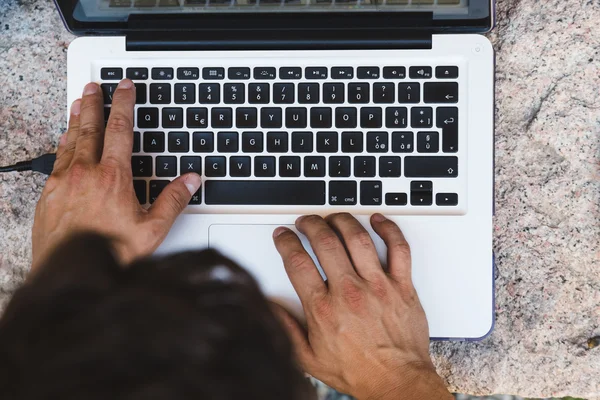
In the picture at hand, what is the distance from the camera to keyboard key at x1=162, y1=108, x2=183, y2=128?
0.53m

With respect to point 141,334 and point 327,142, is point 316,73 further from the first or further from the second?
point 141,334

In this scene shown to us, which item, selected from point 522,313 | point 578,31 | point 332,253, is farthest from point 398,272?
point 578,31

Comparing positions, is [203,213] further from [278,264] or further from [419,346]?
[419,346]

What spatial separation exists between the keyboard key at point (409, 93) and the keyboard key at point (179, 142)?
0.72 feet

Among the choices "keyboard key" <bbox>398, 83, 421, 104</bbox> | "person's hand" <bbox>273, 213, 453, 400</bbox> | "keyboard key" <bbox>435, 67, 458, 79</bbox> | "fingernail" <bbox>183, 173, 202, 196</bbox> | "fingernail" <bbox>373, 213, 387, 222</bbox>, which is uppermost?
"keyboard key" <bbox>435, 67, 458, 79</bbox>

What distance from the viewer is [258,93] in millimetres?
530

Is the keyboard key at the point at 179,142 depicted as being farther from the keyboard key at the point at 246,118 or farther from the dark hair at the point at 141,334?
the dark hair at the point at 141,334

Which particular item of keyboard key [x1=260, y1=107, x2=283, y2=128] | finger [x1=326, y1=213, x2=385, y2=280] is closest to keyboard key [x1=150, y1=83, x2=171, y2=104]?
keyboard key [x1=260, y1=107, x2=283, y2=128]

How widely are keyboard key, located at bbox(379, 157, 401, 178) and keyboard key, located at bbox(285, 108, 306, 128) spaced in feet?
0.29

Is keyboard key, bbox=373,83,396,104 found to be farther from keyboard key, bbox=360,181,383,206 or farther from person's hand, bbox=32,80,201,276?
person's hand, bbox=32,80,201,276

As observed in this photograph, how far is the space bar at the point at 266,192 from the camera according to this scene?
1.74ft

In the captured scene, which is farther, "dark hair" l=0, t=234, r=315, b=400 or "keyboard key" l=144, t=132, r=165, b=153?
"keyboard key" l=144, t=132, r=165, b=153

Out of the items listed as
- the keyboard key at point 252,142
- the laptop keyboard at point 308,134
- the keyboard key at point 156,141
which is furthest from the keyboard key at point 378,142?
the keyboard key at point 156,141

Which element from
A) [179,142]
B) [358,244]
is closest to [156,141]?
[179,142]
